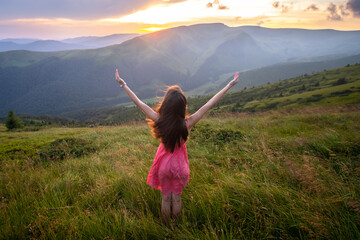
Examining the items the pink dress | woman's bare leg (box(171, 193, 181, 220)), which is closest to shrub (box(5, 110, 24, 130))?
the pink dress

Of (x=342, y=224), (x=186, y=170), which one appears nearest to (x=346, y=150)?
(x=342, y=224)

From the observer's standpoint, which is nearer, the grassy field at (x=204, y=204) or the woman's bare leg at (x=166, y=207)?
the grassy field at (x=204, y=204)

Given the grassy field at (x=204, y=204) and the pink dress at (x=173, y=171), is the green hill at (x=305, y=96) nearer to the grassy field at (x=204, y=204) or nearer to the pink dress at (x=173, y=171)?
the grassy field at (x=204, y=204)

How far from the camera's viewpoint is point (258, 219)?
2.53 m

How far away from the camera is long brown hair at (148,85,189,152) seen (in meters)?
2.70

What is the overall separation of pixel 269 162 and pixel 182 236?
247 cm

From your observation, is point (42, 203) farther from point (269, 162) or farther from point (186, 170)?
point (269, 162)

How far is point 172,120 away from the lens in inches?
107

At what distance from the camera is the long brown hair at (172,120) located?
8.86 ft

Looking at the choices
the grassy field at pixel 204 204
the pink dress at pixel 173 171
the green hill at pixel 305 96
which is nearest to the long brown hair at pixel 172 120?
the pink dress at pixel 173 171

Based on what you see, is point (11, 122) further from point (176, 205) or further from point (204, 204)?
point (204, 204)

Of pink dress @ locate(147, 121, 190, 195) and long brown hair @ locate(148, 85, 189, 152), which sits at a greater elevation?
long brown hair @ locate(148, 85, 189, 152)

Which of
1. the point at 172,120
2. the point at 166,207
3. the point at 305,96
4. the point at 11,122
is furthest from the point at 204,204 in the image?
the point at 305,96

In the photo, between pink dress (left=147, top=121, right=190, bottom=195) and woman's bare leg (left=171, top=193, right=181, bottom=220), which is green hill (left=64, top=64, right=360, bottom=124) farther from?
woman's bare leg (left=171, top=193, right=181, bottom=220)
